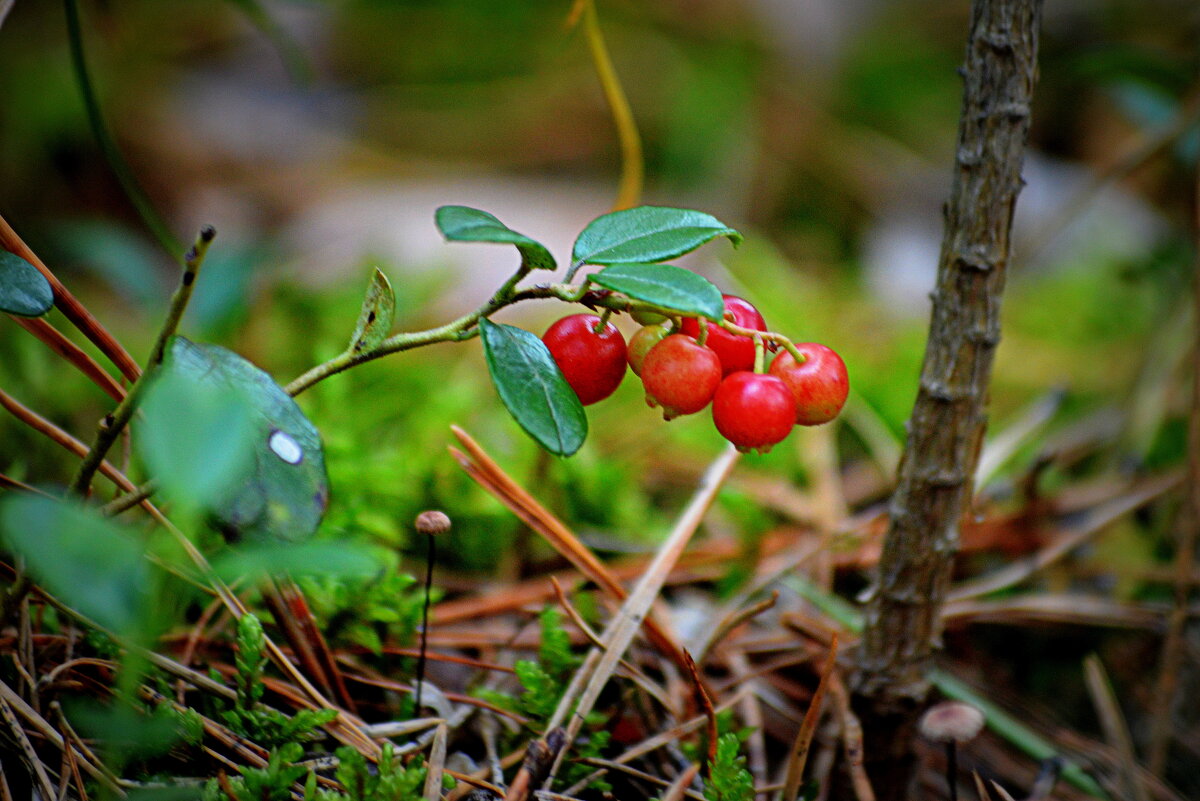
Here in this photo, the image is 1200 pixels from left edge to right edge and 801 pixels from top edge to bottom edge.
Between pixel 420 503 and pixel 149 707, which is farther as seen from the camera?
pixel 420 503

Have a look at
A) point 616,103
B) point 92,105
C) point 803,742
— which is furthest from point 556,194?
point 803,742

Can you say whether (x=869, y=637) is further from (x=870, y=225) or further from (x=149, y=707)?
(x=870, y=225)

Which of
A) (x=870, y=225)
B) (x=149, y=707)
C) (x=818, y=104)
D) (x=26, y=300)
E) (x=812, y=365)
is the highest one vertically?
(x=818, y=104)

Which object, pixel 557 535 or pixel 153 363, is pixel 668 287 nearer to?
pixel 153 363

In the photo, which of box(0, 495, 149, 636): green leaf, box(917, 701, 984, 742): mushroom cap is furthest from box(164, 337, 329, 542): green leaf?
box(917, 701, 984, 742): mushroom cap

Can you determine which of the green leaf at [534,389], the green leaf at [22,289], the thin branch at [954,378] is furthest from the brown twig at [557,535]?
the green leaf at [22,289]

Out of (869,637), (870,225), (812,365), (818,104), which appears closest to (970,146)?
(812,365)
